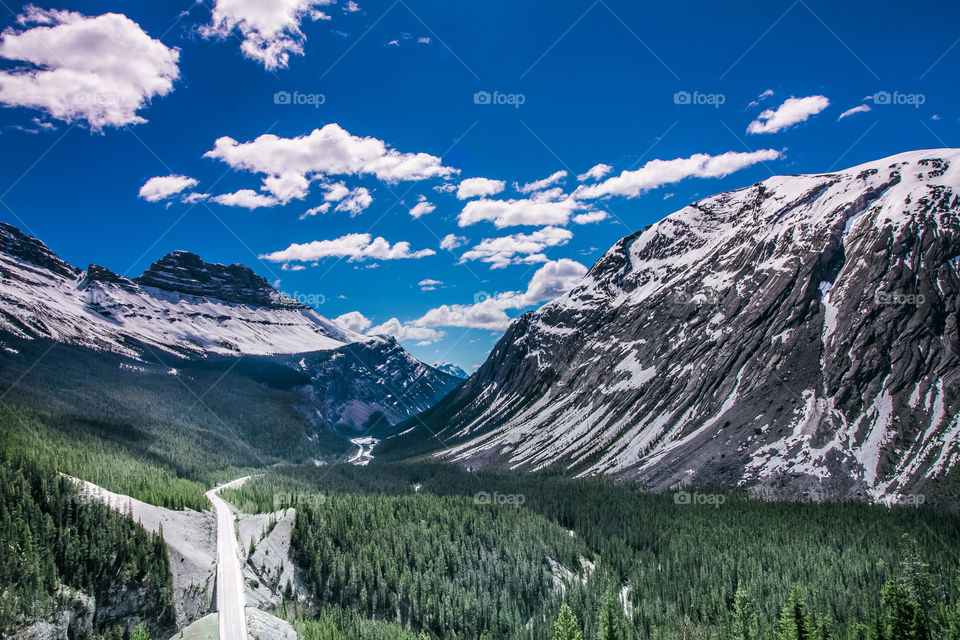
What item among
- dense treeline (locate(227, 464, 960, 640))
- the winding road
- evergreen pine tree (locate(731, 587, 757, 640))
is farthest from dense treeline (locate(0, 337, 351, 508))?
evergreen pine tree (locate(731, 587, 757, 640))

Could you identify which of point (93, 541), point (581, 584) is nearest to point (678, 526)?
point (581, 584)

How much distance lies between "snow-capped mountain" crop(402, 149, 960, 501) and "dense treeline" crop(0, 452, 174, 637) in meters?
107

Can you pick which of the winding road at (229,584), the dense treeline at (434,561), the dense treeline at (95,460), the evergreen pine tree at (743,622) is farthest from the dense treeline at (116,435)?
the evergreen pine tree at (743,622)

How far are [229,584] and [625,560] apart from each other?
6036 centimetres

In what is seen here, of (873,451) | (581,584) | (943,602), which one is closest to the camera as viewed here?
(943,602)

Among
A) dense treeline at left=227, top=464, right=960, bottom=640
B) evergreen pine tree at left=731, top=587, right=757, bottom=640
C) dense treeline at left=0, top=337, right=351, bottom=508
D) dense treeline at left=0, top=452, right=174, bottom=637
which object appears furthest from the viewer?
dense treeline at left=0, top=337, right=351, bottom=508

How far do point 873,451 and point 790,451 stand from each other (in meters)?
15.3

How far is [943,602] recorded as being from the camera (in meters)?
67.8

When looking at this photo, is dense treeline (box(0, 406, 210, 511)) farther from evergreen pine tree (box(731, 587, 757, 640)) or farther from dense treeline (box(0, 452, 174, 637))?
evergreen pine tree (box(731, 587, 757, 640))

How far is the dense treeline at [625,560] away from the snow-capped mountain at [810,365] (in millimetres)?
17214

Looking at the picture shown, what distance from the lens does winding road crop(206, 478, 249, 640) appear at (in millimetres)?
52156

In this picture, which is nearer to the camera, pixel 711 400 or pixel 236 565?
pixel 236 565

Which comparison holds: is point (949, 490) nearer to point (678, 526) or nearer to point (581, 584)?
point (678, 526)

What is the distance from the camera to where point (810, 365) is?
139 m
